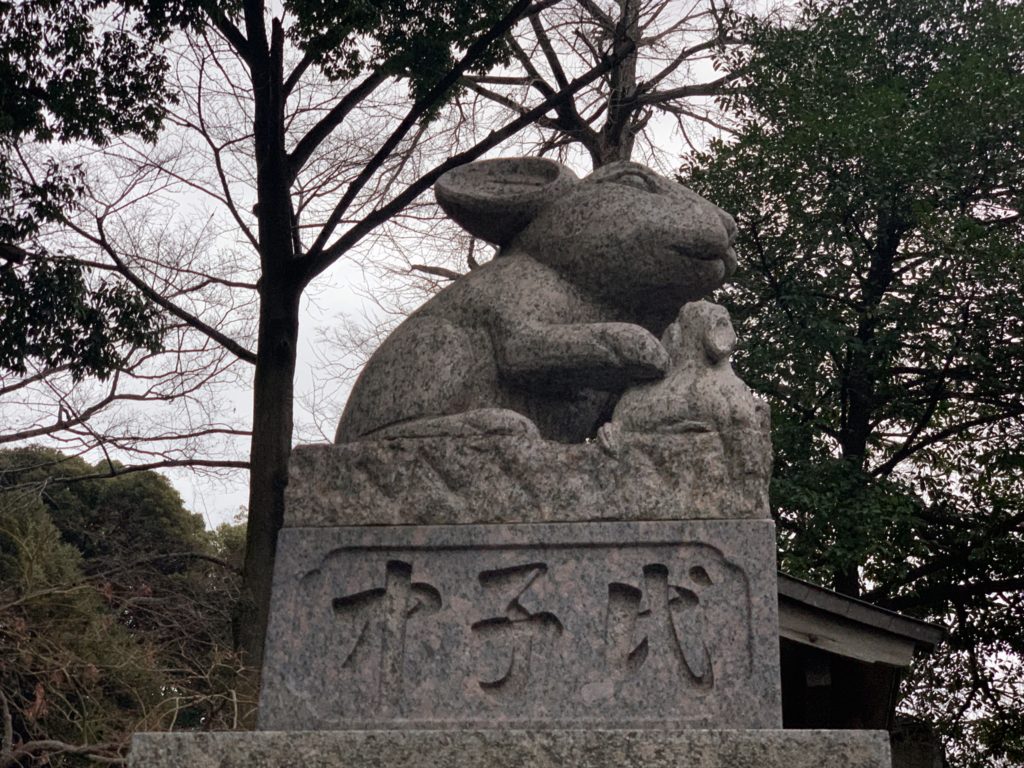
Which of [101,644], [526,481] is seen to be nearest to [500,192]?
[526,481]

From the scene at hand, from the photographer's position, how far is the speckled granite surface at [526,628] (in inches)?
114

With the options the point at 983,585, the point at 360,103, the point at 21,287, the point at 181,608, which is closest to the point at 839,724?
the point at 983,585

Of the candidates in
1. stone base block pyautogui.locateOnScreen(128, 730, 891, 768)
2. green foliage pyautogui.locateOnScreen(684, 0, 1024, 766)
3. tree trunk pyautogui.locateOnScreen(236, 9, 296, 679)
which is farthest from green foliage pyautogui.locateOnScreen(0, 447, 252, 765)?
green foliage pyautogui.locateOnScreen(684, 0, 1024, 766)

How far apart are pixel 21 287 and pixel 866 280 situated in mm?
6096

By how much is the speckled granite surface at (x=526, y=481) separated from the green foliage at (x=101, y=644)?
2753 millimetres

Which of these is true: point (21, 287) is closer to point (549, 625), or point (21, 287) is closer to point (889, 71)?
point (549, 625)

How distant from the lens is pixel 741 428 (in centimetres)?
308

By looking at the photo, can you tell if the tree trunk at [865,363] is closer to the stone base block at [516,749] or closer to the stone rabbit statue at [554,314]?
the stone rabbit statue at [554,314]

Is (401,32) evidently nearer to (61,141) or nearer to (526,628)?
(61,141)

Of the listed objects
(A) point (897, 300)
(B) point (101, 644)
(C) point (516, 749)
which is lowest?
(C) point (516, 749)

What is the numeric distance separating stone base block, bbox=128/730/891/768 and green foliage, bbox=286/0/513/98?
627 cm

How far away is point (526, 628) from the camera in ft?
9.80

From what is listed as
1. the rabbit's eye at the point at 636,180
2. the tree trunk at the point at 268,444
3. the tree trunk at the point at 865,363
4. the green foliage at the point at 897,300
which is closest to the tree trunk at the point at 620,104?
the green foliage at the point at 897,300

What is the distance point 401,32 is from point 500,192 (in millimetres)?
5295
